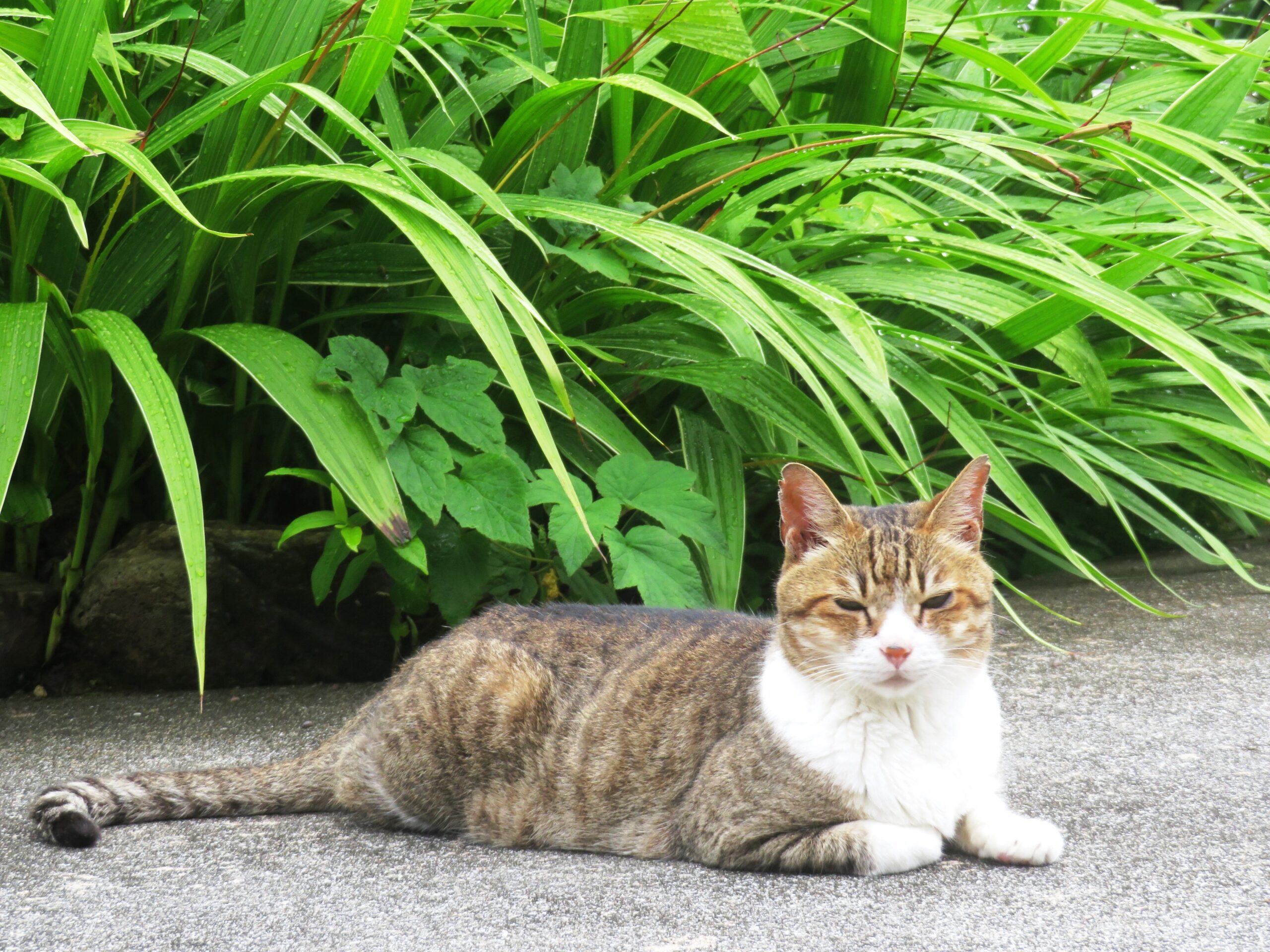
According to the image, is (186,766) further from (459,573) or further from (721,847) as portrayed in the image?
(721,847)

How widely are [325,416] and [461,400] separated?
11.6 inches

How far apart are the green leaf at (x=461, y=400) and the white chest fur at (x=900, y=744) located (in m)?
0.84

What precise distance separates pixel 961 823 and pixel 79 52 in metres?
2.19

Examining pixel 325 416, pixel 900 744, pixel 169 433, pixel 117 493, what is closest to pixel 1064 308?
pixel 900 744

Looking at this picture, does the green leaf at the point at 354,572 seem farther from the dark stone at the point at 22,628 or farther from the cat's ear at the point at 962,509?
the cat's ear at the point at 962,509

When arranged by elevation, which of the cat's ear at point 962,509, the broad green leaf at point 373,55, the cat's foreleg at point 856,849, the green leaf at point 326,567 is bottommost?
the cat's foreleg at point 856,849

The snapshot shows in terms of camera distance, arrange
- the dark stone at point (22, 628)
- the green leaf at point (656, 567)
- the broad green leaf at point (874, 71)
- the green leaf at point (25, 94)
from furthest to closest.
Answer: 1. the broad green leaf at point (874, 71)
2. the dark stone at point (22, 628)
3. the green leaf at point (656, 567)
4. the green leaf at point (25, 94)

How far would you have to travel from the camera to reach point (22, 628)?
289 centimetres

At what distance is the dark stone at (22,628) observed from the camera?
2867 millimetres

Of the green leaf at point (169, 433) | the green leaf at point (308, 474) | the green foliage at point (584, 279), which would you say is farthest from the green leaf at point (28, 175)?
the green leaf at point (308, 474)

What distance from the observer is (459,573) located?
2.67 metres

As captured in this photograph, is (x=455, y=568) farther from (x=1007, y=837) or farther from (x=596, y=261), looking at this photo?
(x=1007, y=837)

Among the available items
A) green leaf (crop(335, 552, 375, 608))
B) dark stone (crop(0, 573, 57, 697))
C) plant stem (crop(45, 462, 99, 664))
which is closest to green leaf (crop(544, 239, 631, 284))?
green leaf (crop(335, 552, 375, 608))

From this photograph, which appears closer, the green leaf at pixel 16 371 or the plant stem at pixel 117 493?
the green leaf at pixel 16 371
